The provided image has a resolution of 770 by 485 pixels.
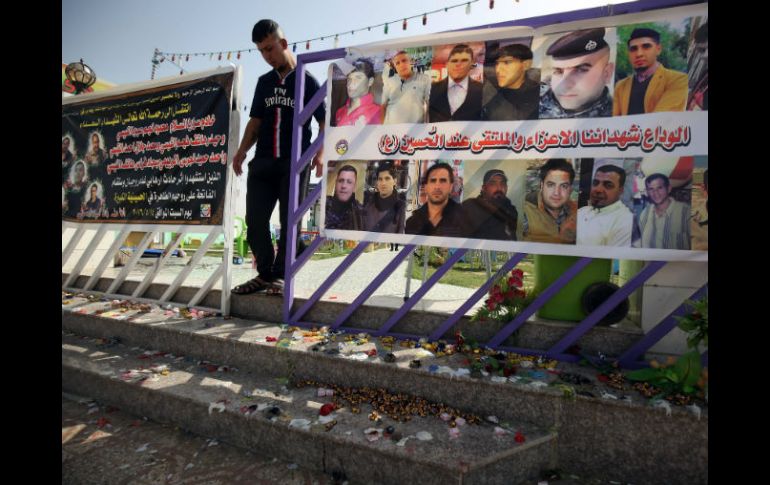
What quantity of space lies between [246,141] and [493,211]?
259cm

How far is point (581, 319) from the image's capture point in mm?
2762

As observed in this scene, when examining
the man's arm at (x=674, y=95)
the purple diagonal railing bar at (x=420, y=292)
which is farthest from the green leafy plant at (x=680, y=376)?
the man's arm at (x=674, y=95)

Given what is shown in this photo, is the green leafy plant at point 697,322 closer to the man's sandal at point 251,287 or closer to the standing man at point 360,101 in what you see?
the standing man at point 360,101

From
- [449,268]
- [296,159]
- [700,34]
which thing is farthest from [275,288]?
[700,34]

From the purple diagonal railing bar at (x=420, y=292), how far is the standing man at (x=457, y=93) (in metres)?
1.04

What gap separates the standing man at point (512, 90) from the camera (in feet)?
8.67

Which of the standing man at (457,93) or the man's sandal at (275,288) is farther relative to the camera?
the man's sandal at (275,288)

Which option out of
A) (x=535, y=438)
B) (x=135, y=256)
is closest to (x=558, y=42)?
(x=535, y=438)

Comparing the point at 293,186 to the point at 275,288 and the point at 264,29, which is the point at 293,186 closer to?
the point at 275,288

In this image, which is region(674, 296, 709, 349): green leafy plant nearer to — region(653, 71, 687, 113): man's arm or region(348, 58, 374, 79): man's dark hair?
region(653, 71, 687, 113): man's arm

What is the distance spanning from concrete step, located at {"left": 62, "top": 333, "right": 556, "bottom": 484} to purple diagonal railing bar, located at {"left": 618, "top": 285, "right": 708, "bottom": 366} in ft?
2.81

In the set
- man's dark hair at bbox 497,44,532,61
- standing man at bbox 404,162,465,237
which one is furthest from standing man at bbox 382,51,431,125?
man's dark hair at bbox 497,44,532,61

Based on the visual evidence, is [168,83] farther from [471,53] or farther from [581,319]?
[581,319]

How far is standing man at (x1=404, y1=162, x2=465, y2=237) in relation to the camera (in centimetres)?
282
